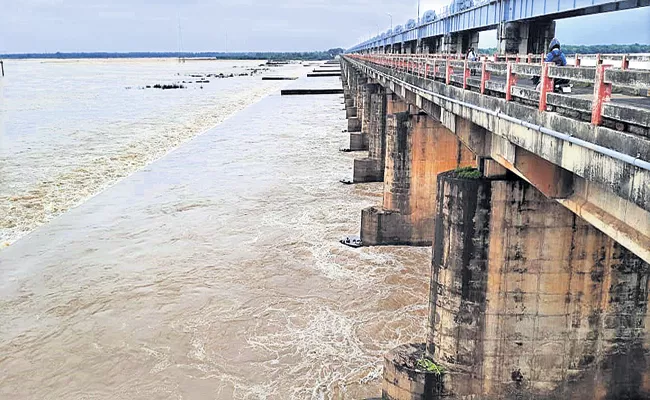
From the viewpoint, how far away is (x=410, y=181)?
20.2 meters

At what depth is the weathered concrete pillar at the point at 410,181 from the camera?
2002 cm

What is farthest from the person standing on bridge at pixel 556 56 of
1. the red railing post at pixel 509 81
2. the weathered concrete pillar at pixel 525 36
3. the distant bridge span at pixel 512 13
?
the weathered concrete pillar at pixel 525 36

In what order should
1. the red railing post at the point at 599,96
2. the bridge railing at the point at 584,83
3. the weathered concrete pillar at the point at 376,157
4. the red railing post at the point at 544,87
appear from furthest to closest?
the weathered concrete pillar at the point at 376,157, the red railing post at the point at 544,87, the red railing post at the point at 599,96, the bridge railing at the point at 584,83

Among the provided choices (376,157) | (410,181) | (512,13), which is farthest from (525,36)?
(410,181)

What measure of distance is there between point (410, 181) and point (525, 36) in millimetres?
9727

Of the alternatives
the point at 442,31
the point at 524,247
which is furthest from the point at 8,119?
the point at 524,247

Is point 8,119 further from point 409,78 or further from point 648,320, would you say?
point 648,320

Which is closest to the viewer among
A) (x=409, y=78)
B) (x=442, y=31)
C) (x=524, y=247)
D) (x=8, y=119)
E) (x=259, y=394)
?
(x=524, y=247)

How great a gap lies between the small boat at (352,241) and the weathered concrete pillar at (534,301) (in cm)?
995

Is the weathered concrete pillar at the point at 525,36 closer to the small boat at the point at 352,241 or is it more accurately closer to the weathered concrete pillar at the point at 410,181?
the weathered concrete pillar at the point at 410,181

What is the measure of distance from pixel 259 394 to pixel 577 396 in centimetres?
566

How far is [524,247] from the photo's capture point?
9633 mm

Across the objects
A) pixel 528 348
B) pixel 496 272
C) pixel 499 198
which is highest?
pixel 499 198

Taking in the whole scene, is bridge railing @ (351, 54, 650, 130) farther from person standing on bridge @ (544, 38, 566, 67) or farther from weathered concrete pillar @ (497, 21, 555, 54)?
weathered concrete pillar @ (497, 21, 555, 54)
